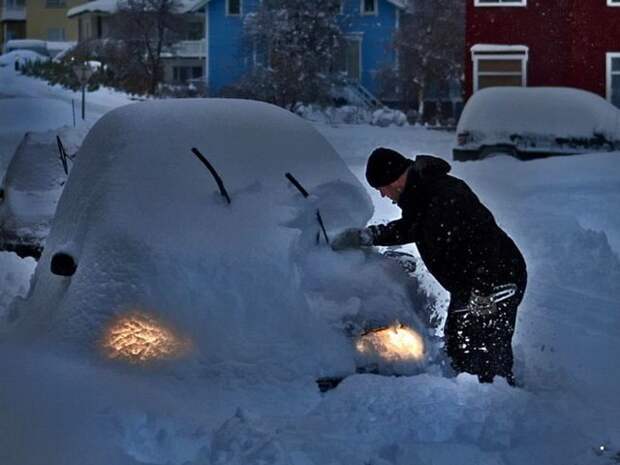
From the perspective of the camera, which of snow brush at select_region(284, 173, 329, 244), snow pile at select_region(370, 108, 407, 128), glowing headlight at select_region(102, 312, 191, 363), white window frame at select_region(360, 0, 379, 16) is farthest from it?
white window frame at select_region(360, 0, 379, 16)

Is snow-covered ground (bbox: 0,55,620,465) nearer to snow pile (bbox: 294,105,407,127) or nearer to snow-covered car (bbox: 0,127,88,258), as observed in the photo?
snow-covered car (bbox: 0,127,88,258)

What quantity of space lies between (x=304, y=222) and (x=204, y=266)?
0.56m

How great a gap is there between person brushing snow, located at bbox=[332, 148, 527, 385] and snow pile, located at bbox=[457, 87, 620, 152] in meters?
14.5

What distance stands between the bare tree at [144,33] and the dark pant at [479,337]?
38836 millimetres

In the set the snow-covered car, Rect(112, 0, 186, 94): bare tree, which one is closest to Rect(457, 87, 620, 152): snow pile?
the snow-covered car

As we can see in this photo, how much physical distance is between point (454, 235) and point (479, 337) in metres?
0.54

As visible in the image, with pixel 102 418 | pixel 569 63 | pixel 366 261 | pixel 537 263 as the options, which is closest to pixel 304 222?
pixel 366 261

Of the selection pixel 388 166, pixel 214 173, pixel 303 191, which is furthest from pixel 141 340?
pixel 388 166

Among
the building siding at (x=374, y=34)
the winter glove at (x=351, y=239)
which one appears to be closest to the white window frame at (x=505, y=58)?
the building siding at (x=374, y=34)

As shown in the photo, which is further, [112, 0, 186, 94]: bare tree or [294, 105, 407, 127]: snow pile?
[112, 0, 186, 94]: bare tree

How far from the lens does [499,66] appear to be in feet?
97.7

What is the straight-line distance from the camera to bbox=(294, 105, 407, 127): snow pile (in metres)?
37.1

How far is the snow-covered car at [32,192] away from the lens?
10883 mm

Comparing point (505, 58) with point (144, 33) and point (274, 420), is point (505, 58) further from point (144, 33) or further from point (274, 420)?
point (274, 420)
